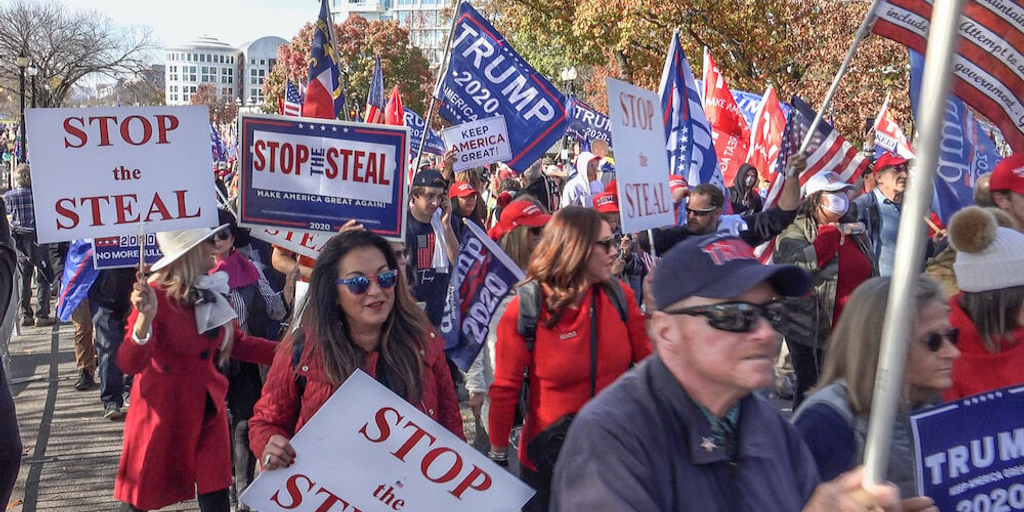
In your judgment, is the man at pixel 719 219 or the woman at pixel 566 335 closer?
the woman at pixel 566 335

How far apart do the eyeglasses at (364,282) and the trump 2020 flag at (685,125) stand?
4.41m

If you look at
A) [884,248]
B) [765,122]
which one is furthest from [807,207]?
[765,122]

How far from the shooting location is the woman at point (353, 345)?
3600mm

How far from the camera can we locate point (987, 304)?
11.9ft

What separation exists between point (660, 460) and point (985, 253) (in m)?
2.10

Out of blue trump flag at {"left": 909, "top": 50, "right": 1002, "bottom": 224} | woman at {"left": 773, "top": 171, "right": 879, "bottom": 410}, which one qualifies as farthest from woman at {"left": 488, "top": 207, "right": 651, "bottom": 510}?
woman at {"left": 773, "top": 171, "right": 879, "bottom": 410}

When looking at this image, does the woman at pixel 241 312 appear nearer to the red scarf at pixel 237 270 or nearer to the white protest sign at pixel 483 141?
the red scarf at pixel 237 270

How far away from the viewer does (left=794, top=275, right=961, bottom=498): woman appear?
8.73 ft

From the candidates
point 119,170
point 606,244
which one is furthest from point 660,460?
point 119,170

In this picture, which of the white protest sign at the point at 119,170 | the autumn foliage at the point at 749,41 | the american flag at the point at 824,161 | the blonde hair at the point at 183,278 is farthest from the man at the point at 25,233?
the autumn foliage at the point at 749,41

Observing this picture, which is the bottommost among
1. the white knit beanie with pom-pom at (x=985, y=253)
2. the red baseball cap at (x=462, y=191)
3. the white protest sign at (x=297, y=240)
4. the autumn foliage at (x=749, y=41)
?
the red baseball cap at (x=462, y=191)

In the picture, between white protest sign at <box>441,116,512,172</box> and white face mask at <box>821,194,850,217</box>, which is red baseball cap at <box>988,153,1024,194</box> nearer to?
white face mask at <box>821,194,850,217</box>

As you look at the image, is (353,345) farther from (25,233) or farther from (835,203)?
(25,233)

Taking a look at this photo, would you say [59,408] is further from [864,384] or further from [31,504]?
[864,384]
